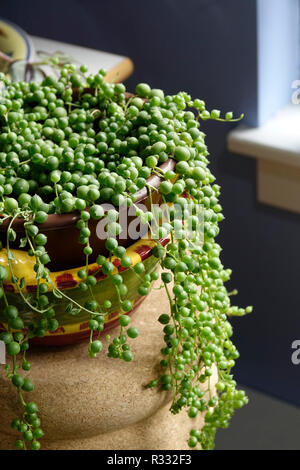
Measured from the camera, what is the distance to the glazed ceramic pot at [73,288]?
587mm

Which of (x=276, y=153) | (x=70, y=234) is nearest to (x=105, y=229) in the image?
(x=70, y=234)

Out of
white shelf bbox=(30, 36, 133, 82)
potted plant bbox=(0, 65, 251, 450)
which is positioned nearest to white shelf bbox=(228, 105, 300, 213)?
white shelf bbox=(30, 36, 133, 82)

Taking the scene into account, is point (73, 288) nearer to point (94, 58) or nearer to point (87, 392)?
point (87, 392)

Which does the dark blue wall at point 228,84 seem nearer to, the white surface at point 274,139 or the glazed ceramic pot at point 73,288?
the white surface at point 274,139

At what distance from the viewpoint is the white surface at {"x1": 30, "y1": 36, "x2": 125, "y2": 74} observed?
4.09 feet

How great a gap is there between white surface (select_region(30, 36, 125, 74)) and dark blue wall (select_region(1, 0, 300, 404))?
74mm

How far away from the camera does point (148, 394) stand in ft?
2.28

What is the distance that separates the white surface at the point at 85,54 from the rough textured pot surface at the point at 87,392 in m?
0.66

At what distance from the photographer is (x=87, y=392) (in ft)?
2.23

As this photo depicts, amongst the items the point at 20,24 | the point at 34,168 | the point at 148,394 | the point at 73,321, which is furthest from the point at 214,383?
the point at 20,24

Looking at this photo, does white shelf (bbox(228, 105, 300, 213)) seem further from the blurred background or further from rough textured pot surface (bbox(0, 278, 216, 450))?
rough textured pot surface (bbox(0, 278, 216, 450))

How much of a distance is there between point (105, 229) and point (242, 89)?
29.5 inches

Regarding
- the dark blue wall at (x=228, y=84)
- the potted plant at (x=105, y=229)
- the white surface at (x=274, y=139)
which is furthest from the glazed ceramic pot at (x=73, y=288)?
the dark blue wall at (x=228, y=84)
